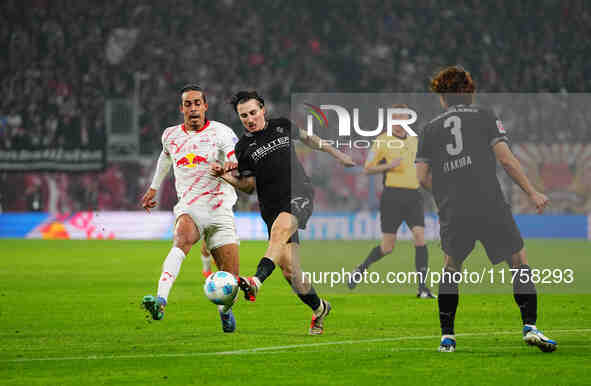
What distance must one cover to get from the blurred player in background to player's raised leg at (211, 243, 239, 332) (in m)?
3.95

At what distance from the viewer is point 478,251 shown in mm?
22641

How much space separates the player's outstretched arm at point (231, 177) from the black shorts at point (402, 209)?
4.62m

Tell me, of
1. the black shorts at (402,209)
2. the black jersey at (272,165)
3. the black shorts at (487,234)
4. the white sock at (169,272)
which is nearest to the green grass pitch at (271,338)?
the white sock at (169,272)

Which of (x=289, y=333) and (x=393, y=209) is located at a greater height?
(x=393, y=209)

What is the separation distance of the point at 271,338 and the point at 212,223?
1.34 metres

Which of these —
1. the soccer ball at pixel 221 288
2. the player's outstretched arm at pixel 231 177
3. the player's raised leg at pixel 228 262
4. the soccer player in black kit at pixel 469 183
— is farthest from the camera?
the player's raised leg at pixel 228 262

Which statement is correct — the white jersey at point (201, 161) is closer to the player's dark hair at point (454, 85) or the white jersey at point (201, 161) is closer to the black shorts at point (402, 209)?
the player's dark hair at point (454, 85)

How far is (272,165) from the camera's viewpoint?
9.16m

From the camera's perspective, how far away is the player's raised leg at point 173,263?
29.2ft

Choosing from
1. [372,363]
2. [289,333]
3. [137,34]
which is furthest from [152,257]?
[137,34]

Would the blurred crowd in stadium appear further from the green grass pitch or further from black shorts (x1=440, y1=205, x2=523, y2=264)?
black shorts (x1=440, y1=205, x2=523, y2=264)

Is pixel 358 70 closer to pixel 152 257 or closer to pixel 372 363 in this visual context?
pixel 152 257

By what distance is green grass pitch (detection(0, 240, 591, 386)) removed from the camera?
7109mm

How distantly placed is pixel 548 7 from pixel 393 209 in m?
25.0
